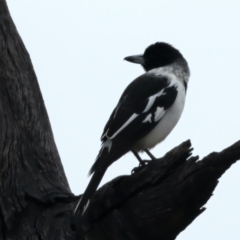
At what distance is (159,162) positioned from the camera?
3.85m

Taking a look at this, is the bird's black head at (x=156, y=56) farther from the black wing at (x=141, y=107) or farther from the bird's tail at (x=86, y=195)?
the bird's tail at (x=86, y=195)

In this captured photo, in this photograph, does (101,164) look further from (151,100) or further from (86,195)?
(151,100)

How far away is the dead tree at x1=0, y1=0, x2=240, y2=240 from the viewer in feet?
12.1

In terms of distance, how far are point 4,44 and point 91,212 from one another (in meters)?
1.44

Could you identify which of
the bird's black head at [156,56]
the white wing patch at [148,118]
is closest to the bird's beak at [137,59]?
the bird's black head at [156,56]

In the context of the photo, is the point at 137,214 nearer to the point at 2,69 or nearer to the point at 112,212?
the point at 112,212

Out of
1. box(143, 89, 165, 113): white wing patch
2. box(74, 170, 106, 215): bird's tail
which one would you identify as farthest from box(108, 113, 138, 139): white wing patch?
box(74, 170, 106, 215): bird's tail

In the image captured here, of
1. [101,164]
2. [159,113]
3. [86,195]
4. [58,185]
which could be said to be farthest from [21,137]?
[159,113]

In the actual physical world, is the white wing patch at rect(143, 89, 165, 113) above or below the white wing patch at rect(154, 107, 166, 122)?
above

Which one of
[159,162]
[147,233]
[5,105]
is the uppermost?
[5,105]

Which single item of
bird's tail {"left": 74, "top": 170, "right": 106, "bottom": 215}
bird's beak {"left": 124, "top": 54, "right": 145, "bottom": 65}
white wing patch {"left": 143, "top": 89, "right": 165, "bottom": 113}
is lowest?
bird's tail {"left": 74, "top": 170, "right": 106, "bottom": 215}

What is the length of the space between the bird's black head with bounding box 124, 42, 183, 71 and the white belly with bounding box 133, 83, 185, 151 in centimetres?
109

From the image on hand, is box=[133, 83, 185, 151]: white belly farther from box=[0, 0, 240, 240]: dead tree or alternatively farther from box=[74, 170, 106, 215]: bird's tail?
box=[74, 170, 106, 215]: bird's tail

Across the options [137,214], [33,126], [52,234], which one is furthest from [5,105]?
[137,214]
